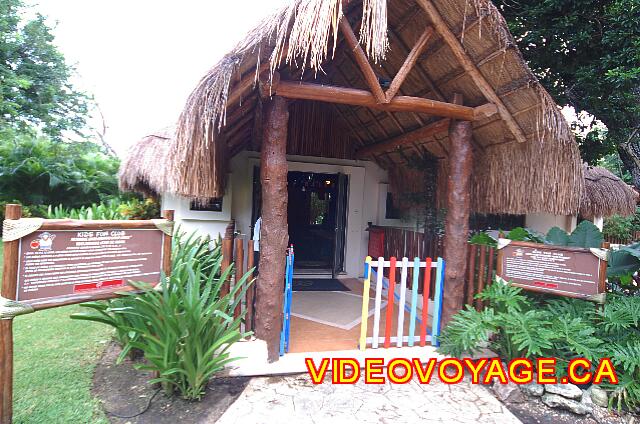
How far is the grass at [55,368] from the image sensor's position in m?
2.30

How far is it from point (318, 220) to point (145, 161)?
168 inches

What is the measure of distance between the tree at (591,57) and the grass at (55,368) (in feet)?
18.9

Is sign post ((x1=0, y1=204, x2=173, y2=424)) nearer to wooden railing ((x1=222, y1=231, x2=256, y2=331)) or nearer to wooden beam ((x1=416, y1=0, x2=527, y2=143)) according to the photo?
wooden railing ((x1=222, y1=231, x2=256, y2=331))

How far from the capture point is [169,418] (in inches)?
93.3

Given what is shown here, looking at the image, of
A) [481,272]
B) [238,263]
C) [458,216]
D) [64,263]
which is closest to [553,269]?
[481,272]

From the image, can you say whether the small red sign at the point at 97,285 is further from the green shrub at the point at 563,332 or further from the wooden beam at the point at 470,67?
the wooden beam at the point at 470,67

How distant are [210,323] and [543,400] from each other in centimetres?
281

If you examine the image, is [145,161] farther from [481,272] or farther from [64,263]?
[481,272]

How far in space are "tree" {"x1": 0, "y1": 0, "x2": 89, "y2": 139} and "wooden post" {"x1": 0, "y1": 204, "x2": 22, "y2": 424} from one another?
38.9 feet

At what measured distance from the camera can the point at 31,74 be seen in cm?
1249

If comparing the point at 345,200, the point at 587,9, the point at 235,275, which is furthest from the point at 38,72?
the point at 587,9

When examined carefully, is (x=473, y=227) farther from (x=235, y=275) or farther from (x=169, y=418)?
(x=169, y=418)

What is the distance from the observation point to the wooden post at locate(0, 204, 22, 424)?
1.91 m

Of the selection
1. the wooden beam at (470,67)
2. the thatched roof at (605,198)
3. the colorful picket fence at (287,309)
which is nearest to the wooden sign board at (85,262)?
the colorful picket fence at (287,309)
